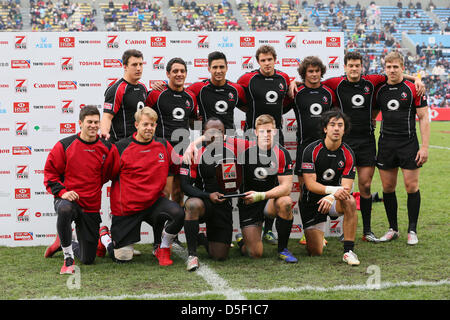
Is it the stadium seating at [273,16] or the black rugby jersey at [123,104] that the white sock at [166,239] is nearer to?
the black rugby jersey at [123,104]

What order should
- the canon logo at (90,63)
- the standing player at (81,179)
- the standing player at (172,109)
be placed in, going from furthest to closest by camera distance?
the canon logo at (90,63)
the standing player at (172,109)
the standing player at (81,179)

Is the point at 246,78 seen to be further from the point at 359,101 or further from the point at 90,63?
the point at 90,63

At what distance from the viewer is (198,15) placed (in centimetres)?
3603

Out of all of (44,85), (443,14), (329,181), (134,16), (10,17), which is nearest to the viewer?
(329,181)

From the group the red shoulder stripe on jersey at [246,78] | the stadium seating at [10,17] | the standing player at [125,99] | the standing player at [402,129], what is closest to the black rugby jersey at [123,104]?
the standing player at [125,99]

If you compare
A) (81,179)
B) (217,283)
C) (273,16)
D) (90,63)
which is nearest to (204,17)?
(273,16)

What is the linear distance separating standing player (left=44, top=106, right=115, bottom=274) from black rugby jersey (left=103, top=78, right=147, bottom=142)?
16.7 inches

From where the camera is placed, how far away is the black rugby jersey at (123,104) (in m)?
5.73

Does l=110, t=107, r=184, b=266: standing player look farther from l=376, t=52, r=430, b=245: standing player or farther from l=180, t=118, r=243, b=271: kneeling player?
l=376, t=52, r=430, b=245: standing player

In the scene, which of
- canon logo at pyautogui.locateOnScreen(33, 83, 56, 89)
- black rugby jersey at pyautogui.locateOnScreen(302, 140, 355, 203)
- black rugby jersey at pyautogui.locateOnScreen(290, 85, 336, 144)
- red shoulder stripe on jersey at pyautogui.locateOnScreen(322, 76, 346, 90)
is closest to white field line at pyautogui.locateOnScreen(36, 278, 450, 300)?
black rugby jersey at pyautogui.locateOnScreen(302, 140, 355, 203)

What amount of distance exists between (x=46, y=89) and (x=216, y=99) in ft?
7.23

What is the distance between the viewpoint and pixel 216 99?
6.00 m

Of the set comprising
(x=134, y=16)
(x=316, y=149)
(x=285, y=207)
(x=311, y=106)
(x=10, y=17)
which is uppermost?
(x=134, y=16)

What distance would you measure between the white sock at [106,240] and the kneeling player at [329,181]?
87.5 inches
